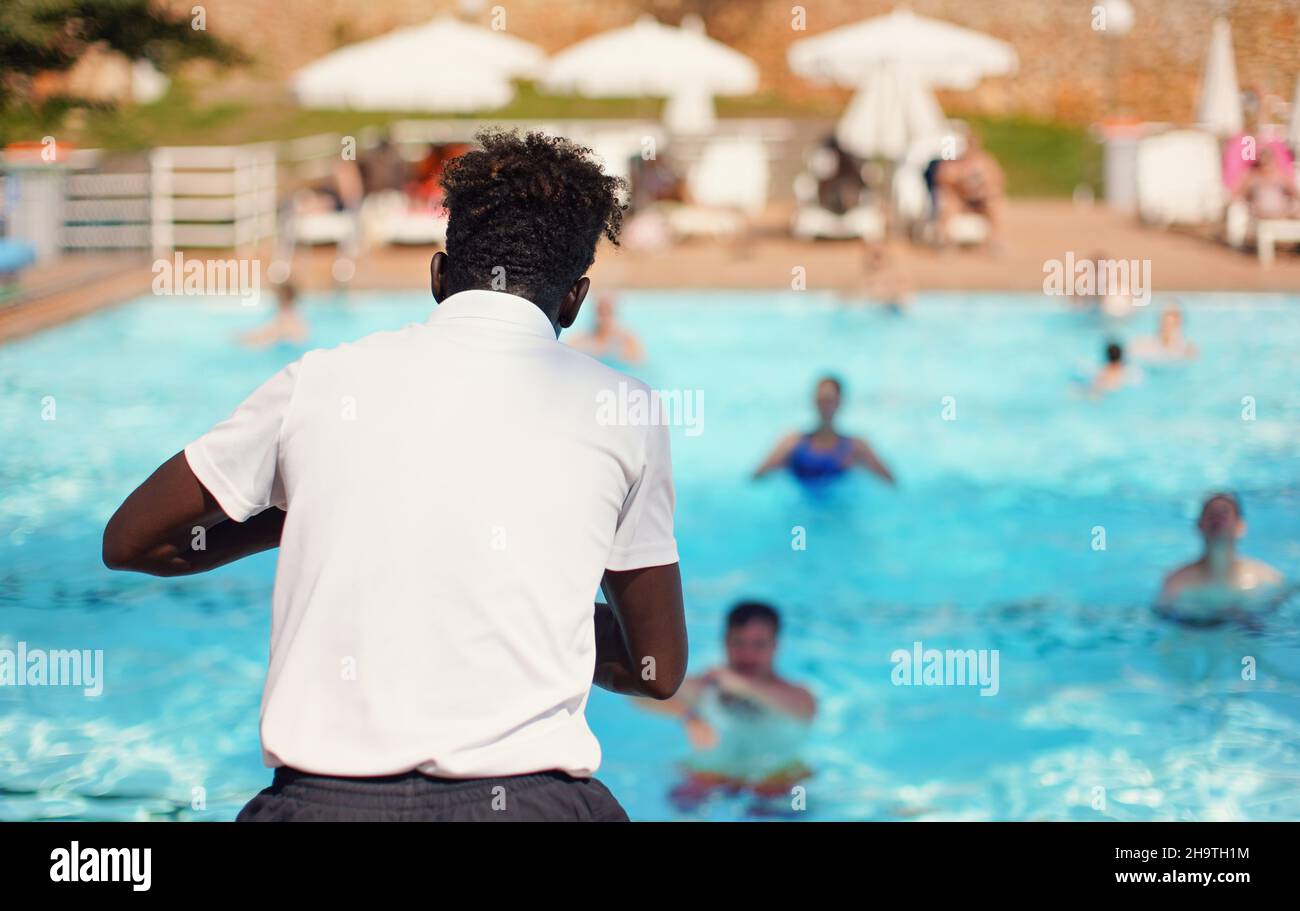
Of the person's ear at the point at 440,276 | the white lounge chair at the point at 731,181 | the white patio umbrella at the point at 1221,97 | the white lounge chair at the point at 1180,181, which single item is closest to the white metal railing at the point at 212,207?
the white lounge chair at the point at 731,181

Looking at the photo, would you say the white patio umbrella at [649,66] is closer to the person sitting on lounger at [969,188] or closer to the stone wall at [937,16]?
the person sitting on lounger at [969,188]

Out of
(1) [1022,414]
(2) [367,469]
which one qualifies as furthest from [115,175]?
(2) [367,469]

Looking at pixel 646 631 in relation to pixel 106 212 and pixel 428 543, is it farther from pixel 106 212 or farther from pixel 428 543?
pixel 106 212

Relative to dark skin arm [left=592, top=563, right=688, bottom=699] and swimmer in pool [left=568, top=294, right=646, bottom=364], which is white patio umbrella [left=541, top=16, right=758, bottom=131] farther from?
dark skin arm [left=592, top=563, right=688, bottom=699]

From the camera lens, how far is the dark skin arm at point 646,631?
65.6 inches

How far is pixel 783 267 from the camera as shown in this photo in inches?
566

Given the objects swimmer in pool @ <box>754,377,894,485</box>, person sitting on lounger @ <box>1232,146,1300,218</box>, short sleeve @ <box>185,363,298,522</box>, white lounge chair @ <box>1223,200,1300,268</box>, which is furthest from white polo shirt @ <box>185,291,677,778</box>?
person sitting on lounger @ <box>1232,146,1300,218</box>

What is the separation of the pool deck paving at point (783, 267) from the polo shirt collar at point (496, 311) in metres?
10.1

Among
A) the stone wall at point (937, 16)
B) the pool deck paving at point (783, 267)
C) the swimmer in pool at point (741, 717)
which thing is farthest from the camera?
the stone wall at point (937, 16)

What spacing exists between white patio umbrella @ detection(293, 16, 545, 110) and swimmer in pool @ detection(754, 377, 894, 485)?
834 centimetres

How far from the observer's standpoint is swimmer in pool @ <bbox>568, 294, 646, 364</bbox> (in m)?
10.7

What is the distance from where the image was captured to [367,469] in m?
1.53

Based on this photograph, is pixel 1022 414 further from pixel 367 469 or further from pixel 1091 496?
pixel 367 469
